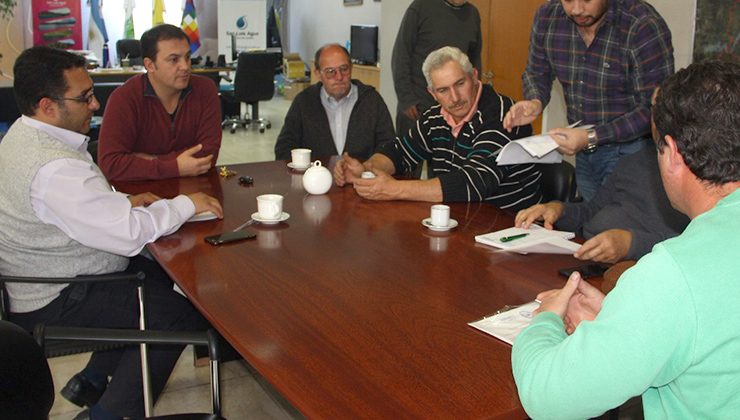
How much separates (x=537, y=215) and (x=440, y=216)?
1.00ft

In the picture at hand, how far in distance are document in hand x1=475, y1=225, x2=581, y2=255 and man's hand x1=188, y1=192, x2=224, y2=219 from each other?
852mm

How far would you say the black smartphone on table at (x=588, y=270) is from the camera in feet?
6.40

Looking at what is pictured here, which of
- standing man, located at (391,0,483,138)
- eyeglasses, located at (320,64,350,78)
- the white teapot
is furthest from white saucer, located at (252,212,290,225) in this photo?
standing man, located at (391,0,483,138)

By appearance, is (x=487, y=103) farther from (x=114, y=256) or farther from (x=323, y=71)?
(x=114, y=256)

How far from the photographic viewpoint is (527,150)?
7.91ft

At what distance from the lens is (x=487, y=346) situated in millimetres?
1543

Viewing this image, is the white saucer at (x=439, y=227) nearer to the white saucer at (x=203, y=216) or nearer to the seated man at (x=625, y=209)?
the seated man at (x=625, y=209)

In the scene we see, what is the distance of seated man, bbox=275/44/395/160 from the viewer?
377 cm

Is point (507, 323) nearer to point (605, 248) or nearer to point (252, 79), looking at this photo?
point (605, 248)

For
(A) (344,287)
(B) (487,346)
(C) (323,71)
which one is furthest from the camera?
(C) (323,71)

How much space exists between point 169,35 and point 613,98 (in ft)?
6.49

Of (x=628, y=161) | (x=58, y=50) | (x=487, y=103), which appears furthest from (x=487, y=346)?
(x=58, y=50)

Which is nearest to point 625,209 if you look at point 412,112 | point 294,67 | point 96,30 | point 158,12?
point 412,112

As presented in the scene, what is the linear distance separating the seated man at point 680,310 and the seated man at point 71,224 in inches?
56.0
